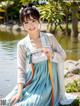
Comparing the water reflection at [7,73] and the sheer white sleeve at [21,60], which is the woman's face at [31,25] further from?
the water reflection at [7,73]

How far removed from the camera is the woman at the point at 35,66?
14.3 ft

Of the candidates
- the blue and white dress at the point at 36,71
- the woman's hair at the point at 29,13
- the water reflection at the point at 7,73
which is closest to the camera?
the woman's hair at the point at 29,13

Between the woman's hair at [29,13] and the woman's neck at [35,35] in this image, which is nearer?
the woman's hair at [29,13]

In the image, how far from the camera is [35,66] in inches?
175

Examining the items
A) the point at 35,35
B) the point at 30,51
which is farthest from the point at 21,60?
the point at 35,35

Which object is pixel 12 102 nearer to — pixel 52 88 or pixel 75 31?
pixel 52 88

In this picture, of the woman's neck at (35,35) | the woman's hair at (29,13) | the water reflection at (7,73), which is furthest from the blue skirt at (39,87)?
the water reflection at (7,73)

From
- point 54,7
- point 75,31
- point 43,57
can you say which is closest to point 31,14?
point 43,57

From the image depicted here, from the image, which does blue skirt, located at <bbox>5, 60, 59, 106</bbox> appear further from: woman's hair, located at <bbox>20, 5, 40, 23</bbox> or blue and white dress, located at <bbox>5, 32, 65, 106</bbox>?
woman's hair, located at <bbox>20, 5, 40, 23</bbox>

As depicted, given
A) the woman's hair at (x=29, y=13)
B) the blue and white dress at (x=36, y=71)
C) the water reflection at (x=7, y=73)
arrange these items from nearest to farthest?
the woman's hair at (x=29, y=13)
the blue and white dress at (x=36, y=71)
the water reflection at (x=7, y=73)

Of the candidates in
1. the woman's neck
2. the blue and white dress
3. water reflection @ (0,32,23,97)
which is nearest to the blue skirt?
the blue and white dress

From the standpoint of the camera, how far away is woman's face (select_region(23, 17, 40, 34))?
433 cm

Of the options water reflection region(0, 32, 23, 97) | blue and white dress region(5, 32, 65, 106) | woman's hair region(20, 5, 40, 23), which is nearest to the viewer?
woman's hair region(20, 5, 40, 23)

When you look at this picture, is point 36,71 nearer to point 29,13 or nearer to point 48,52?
point 48,52
